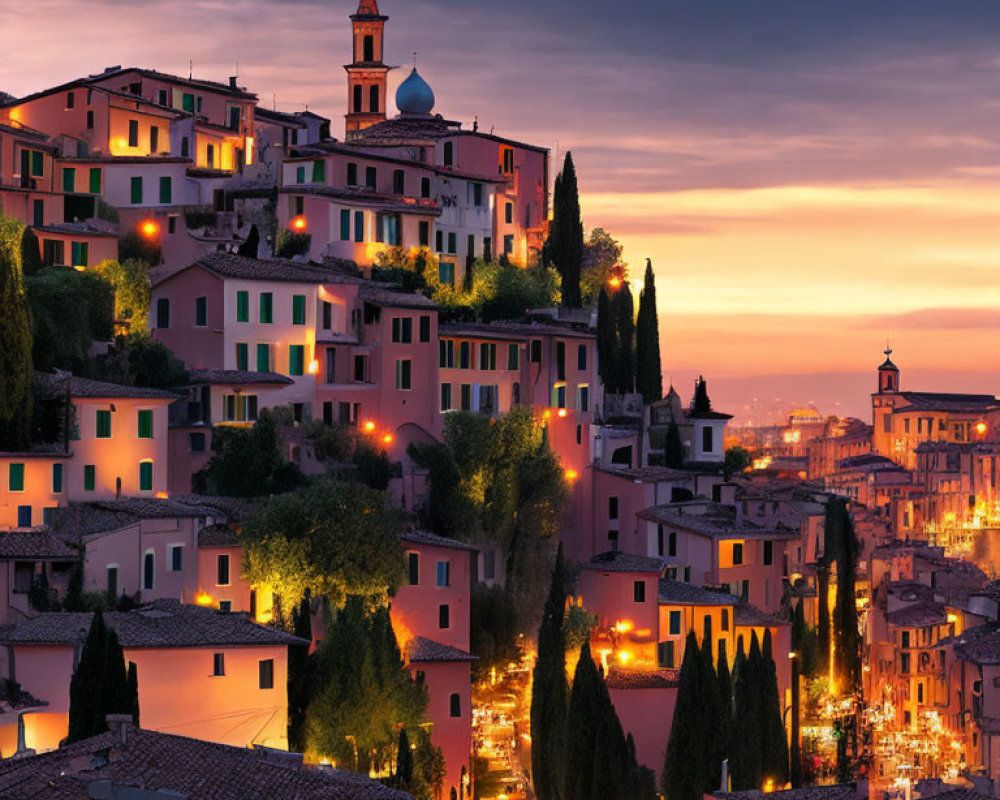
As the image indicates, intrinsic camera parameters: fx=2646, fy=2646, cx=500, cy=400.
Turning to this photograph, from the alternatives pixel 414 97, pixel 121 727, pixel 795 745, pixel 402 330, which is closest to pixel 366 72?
pixel 414 97

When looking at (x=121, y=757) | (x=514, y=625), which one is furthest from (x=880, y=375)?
(x=121, y=757)

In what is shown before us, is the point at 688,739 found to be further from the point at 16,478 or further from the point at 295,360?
the point at 16,478

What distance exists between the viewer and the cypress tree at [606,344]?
76.5 metres

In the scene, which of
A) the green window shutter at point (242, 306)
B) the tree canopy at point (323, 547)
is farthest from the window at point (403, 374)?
the tree canopy at point (323, 547)

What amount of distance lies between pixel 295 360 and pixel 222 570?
896 centimetres

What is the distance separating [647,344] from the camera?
78.4 meters

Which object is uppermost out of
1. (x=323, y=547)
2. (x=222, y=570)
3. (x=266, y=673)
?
(x=323, y=547)

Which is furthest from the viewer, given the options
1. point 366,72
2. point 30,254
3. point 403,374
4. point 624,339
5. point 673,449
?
point 366,72

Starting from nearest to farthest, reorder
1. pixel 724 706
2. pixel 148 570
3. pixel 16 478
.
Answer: pixel 16 478 < pixel 148 570 < pixel 724 706

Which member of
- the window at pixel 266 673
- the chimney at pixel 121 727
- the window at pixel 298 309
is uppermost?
the window at pixel 298 309

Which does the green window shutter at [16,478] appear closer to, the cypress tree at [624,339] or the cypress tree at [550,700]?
the cypress tree at [550,700]

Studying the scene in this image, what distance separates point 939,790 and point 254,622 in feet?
54.0

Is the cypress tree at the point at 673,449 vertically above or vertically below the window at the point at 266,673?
above

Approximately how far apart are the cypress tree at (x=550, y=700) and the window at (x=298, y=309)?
8.92 metres
